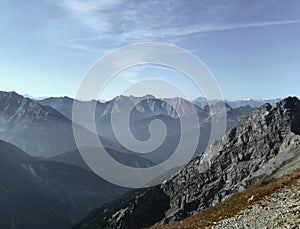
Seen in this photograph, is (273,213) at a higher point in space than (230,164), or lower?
higher

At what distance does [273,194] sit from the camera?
50281 mm

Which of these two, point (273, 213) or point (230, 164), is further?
point (230, 164)

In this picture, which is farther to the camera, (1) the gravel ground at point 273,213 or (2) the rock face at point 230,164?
(2) the rock face at point 230,164

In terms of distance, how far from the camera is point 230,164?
127 m

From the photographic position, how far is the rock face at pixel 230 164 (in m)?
114

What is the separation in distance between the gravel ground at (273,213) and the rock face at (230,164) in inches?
2069

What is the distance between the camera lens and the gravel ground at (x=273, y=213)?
123 ft

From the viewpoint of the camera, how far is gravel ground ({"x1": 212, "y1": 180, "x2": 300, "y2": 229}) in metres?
37.6

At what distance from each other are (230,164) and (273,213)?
86695 millimetres

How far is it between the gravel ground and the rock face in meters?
52.5

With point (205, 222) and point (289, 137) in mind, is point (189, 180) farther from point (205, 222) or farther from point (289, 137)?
point (205, 222)

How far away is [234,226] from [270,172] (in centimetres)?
5408

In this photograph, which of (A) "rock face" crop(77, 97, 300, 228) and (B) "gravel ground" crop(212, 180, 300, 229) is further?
(A) "rock face" crop(77, 97, 300, 228)

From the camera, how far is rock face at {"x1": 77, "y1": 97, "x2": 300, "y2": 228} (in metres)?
114
